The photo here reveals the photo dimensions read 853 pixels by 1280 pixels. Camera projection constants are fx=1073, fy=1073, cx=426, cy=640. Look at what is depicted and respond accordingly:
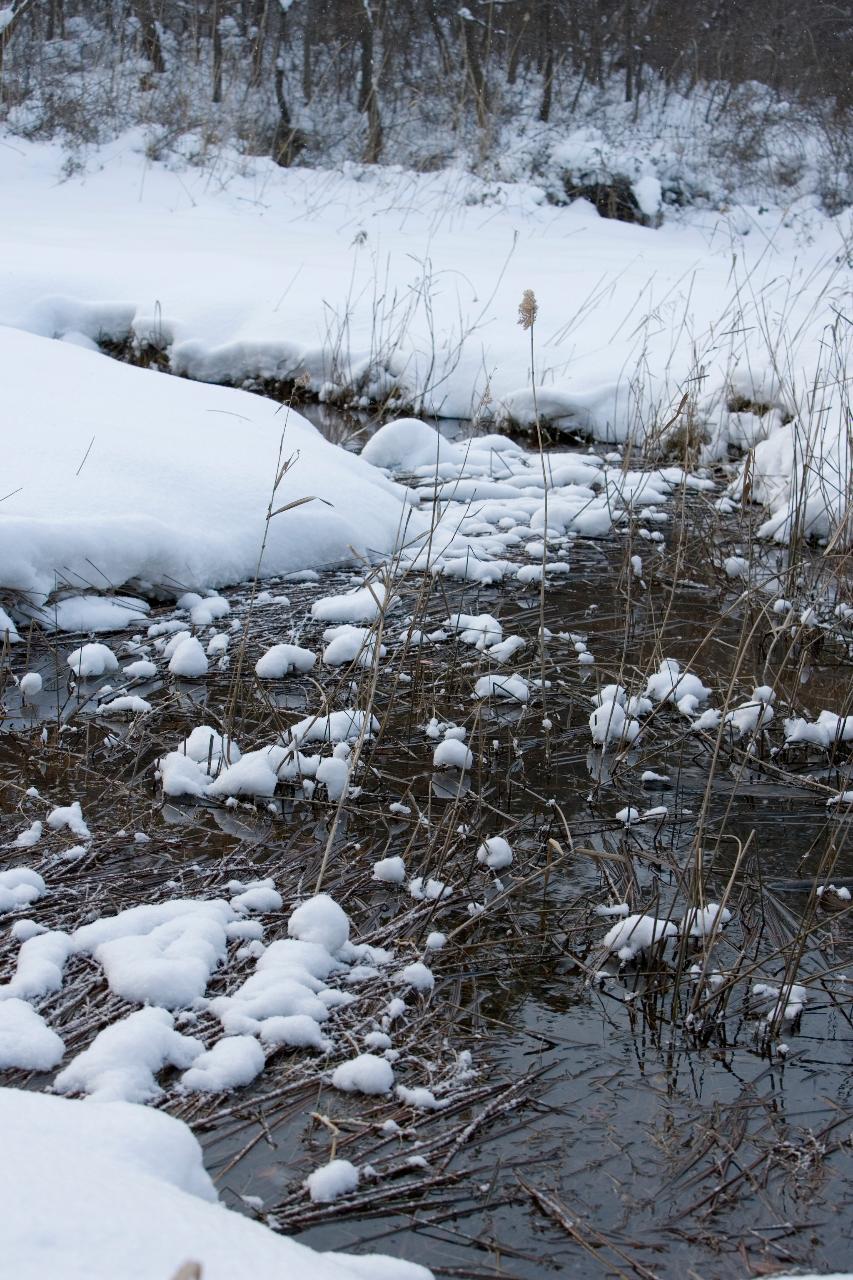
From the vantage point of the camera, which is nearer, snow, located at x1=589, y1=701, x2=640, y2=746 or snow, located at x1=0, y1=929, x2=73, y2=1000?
snow, located at x1=0, y1=929, x2=73, y2=1000

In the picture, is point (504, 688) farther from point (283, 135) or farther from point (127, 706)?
point (283, 135)

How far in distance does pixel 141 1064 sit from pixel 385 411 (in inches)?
195

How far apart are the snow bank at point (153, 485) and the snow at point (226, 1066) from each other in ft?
5.09

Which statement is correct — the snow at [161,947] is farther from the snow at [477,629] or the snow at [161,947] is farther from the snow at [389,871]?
the snow at [477,629]

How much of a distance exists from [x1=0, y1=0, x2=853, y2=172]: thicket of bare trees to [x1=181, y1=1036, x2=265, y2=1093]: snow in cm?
1141

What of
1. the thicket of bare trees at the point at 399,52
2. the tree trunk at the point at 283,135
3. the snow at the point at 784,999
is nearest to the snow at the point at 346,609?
the snow at the point at 784,999

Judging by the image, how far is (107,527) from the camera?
11.2 feet

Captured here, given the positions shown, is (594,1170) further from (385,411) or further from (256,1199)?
(385,411)

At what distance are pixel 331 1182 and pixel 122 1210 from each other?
0.43m

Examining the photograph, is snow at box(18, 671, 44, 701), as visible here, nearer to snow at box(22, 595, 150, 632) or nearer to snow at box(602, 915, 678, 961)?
snow at box(22, 595, 150, 632)

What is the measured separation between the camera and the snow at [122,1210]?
90 cm

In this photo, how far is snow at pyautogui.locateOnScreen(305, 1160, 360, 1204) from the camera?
A: 1330 millimetres

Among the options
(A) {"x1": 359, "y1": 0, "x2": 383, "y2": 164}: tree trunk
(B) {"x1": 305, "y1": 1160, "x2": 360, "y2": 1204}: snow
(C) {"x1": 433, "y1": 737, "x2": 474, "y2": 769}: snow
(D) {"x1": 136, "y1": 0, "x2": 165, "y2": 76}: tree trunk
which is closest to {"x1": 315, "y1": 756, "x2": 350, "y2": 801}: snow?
(C) {"x1": 433, "y1": 737, "x2": 474, "y2": 769}: snow

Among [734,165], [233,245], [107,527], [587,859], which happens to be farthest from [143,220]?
[587,859]
